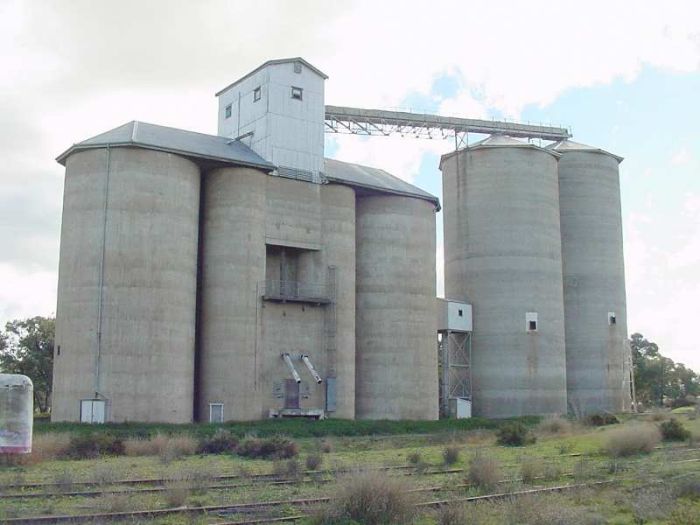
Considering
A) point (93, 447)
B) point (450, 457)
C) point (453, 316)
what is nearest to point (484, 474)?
point (450, 457)

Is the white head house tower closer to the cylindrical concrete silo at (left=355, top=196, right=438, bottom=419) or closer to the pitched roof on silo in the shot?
the cylindrical concrete silo at (left=355, top=196, right=438, bottom=419)

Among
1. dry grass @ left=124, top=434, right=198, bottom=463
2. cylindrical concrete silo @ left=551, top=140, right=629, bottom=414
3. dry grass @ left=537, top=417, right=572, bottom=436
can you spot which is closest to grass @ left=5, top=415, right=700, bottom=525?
dry grass @ left=124, top=434, right=198, bottom=463

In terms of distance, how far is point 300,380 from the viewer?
4538 cm

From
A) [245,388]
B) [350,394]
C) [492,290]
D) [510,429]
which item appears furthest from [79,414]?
[492,290]

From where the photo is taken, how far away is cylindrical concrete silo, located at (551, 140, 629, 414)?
62.8 meters

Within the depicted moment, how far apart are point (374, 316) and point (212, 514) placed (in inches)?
1413

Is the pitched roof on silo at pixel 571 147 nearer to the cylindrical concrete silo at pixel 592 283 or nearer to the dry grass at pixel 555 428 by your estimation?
the cylindrical concrete silo at pixel 592 283

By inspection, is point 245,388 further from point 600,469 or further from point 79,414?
point 600,469

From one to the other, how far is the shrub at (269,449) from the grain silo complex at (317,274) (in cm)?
1231

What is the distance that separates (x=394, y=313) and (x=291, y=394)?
8.56 meters

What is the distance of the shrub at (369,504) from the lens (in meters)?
13.5

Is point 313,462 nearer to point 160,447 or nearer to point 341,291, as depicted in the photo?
point 160,447

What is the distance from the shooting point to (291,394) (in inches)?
1791

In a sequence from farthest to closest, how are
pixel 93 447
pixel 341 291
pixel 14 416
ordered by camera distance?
1. pixel 341 291
2. pixel 93 447
3. pixel 14 416
